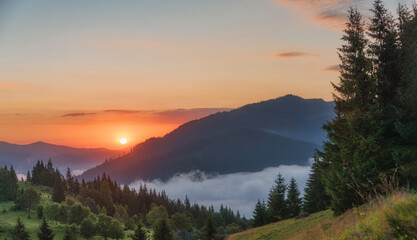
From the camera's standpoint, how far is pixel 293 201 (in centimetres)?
6444

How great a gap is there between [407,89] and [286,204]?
4195cm

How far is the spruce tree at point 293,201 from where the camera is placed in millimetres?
63375

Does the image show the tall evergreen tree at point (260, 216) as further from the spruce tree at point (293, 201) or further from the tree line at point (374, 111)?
the tree line at point (374, 111)

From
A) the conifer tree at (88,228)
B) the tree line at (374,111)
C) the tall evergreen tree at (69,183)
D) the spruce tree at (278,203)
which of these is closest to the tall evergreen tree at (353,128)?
the tree line at (374,111)

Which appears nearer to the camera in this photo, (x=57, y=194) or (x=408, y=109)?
(x=408, y=109)

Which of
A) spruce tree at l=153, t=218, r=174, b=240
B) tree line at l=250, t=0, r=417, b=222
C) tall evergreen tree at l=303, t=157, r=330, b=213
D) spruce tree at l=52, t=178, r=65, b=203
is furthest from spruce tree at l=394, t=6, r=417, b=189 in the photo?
spruce tree at l=52, t=178, r=65, b=203

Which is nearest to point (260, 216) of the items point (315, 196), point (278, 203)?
point (278, 203)

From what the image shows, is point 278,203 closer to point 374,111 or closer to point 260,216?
point 260,216

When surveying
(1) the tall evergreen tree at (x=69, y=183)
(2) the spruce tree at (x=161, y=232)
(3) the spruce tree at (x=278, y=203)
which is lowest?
(2) the spruce tree at (x=161, y=232)

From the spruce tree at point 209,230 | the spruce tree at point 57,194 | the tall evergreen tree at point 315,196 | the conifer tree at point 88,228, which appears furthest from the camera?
the spruce tree at point 57,194

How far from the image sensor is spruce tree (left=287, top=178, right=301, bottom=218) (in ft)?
208

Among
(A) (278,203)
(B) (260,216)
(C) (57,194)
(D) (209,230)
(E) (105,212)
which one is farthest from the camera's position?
(C) (57,194)

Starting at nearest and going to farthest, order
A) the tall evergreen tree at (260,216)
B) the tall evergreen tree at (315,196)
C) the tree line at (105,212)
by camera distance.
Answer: the tall evergreen tree at (315,196) → the tall evergreen tree at (260,216) → the tree line at (105,212)

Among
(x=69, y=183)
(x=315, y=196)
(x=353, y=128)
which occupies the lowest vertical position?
(x=315, y=196)
